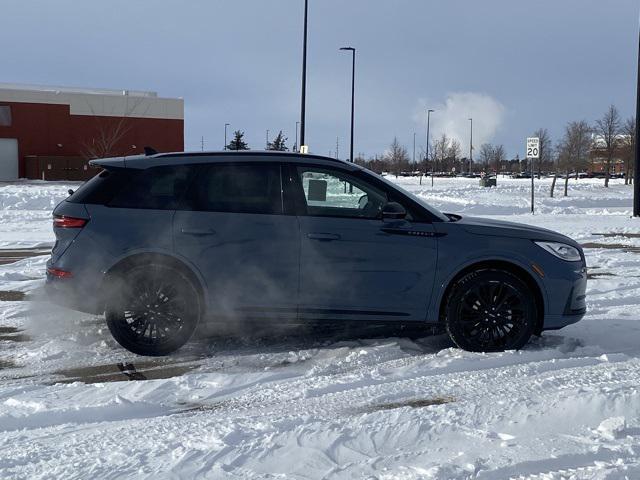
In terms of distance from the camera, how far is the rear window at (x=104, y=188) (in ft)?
19.7

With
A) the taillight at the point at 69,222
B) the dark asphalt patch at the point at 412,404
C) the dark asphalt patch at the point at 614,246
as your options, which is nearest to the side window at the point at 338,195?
the dark asphalt patch at the point at 412,404

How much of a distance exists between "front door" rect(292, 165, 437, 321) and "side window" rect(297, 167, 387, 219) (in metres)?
0.08

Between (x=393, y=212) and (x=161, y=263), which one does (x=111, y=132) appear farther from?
(x=393, y=212)

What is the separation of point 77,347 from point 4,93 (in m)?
56.2

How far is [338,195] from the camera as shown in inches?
240

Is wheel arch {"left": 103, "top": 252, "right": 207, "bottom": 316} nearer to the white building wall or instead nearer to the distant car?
the distant car

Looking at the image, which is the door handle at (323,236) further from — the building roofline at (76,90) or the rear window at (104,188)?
the building roofline at (76,90)

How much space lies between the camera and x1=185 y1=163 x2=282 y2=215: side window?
5992 mm

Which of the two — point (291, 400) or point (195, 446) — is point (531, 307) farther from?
point (195, 446)

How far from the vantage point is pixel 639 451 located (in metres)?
3.85

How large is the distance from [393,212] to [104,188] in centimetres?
248

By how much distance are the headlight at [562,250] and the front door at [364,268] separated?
98cm

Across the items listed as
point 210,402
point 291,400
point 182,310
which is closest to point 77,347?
point 182,310

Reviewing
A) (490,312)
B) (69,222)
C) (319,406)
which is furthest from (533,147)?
(319,406)
